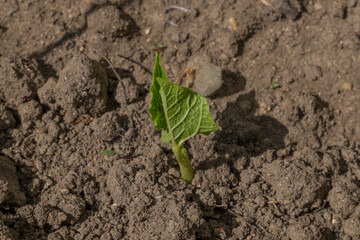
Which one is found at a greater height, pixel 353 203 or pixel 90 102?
pixel 90 102

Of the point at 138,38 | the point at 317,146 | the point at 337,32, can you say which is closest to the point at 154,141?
the point at 138,38

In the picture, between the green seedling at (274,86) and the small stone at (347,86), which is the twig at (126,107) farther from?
the small stone at (347,86)

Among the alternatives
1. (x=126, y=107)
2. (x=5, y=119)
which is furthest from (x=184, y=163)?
(x=5, y=119)

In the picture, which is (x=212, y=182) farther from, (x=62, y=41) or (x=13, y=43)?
(x=13, y=43)

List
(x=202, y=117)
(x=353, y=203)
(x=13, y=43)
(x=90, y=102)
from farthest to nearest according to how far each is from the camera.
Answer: (x=13, y=43) < (x=90, y=102) < (x=353, y=203) < (x=202, y=117)

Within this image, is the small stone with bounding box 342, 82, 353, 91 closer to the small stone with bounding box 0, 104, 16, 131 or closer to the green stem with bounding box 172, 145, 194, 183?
the green stem with bounding box 172, 145, 194, 183

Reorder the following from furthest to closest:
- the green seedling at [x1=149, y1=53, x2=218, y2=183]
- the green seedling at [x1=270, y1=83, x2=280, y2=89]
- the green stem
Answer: the green seedling at [x1=270, y1=83, x2=280, y2=89], the green stem, the green seedling at [x1=149, y1=53, x2=218, y2=183]

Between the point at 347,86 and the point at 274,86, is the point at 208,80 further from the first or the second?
the point at 347,86

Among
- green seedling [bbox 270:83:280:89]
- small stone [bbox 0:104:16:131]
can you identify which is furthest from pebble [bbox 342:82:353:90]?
small stone [bbox 0:104:16:131]
